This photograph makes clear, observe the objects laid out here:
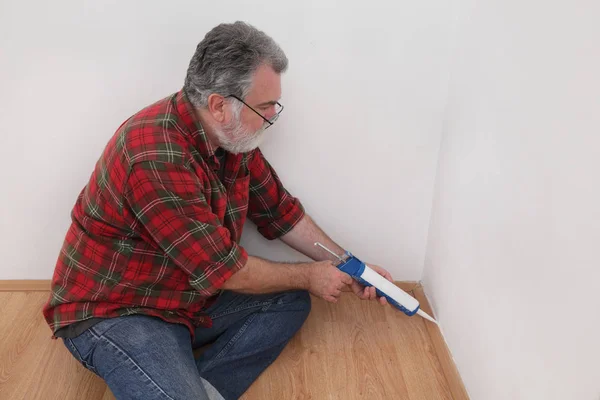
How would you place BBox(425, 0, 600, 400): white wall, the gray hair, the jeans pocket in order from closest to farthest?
BBox(425, 0, 600, 400): white wall, the gray hair, the jeans pocket

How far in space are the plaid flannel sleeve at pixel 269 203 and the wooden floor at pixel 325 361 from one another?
321 mm

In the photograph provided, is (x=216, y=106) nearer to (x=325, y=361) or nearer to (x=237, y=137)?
(x=237, y=137)

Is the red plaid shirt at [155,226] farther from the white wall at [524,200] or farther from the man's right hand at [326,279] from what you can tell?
the white wall at [524,200]

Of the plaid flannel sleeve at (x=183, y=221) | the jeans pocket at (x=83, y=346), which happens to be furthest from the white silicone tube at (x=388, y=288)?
the jeans pocket at (x=83, y=346)

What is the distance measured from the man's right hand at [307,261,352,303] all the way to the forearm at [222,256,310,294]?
0.6 inches

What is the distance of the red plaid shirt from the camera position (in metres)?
1.26

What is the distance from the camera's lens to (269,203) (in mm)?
1651

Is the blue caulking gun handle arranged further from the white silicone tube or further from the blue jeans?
the blue jeans

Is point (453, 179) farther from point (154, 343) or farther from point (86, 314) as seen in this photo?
point (86, 314)

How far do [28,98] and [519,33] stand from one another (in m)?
1.30

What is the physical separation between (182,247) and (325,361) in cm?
58

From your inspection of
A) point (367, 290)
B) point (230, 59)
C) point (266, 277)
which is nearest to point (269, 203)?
point (266, 277)

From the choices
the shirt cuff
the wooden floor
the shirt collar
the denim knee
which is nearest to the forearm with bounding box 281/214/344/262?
the shirt cuff

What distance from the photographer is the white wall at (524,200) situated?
2.85 feet
